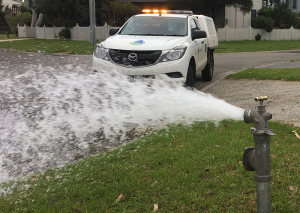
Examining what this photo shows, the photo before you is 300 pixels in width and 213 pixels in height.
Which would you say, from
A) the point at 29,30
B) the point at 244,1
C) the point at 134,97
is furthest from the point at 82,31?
the point at 134,97

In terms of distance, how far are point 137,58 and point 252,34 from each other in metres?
34.0

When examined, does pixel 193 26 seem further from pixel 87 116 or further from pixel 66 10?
pixel 66 10

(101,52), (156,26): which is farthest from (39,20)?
(101,52)

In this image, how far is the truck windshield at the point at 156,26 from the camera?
7.97m

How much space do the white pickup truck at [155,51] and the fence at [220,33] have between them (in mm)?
26899

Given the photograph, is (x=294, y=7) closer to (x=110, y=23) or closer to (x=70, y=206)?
(x=110, y=23)

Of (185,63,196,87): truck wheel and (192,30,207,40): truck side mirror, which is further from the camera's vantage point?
(192,30,207,40): truck side mirror

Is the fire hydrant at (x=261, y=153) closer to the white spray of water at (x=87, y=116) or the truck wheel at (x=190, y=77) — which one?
the white spray of water at (x=87, y=116)

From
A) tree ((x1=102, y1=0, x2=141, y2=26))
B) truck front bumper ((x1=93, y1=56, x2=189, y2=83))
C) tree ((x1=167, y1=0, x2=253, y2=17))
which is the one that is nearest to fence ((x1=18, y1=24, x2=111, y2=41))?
tree ((x1=102, y1=0, x2=141, y2=26))

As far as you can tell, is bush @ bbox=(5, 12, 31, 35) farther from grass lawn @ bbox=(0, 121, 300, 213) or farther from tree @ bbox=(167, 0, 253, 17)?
grass lawn @ bbox=(0, 121, 300, 213)

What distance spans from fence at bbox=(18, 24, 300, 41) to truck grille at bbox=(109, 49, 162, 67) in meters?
28.3

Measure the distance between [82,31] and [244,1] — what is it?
1611 cm

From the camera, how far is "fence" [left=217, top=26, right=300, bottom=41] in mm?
36031

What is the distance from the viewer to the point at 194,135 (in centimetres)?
492
